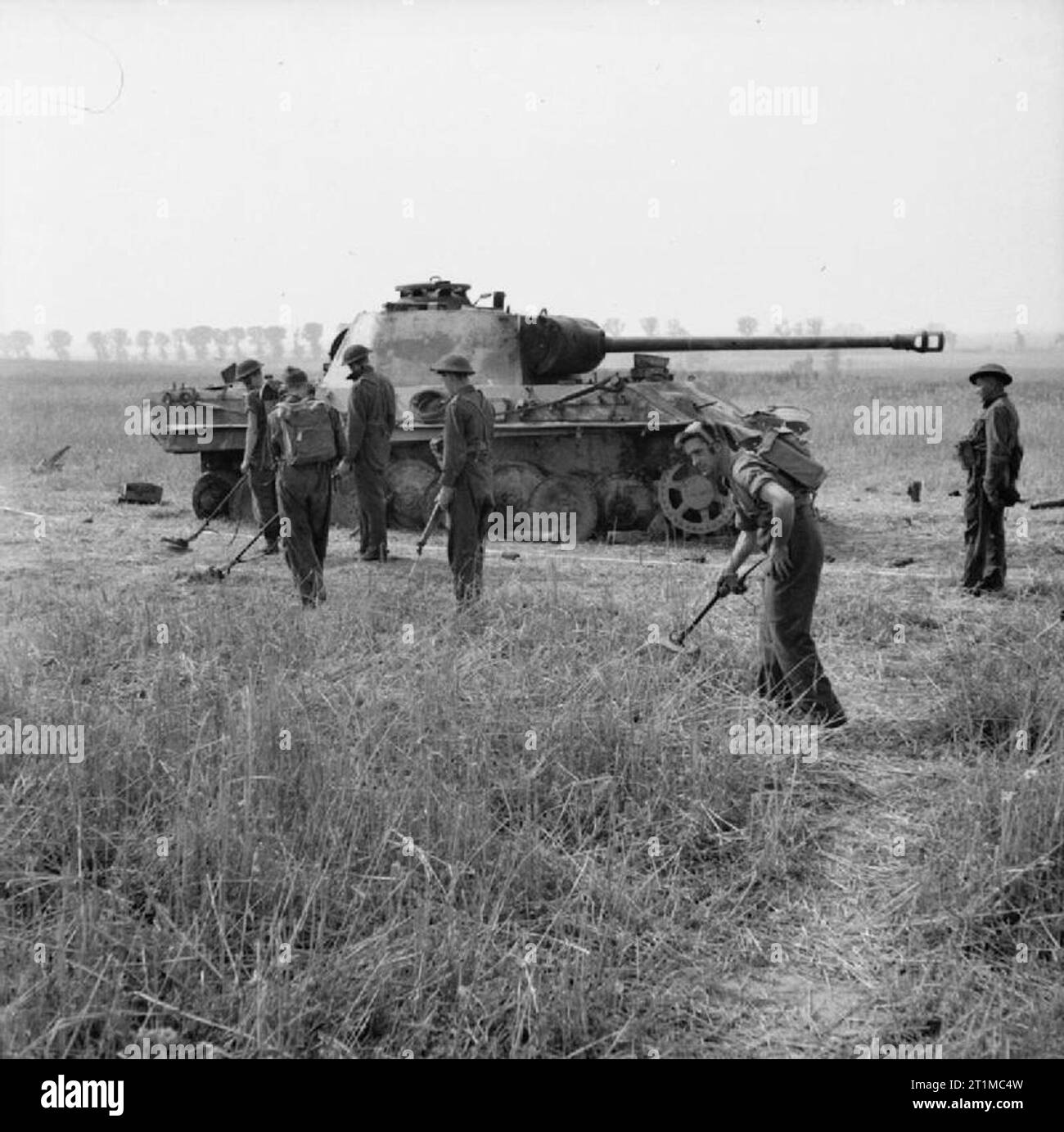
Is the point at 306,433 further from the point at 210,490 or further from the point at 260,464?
the point at 210,490

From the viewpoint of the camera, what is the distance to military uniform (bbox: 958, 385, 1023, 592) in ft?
27.5

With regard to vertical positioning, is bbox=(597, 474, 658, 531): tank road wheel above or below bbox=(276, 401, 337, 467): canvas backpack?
below

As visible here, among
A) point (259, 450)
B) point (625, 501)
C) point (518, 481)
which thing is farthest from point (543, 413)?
point (259, 450)

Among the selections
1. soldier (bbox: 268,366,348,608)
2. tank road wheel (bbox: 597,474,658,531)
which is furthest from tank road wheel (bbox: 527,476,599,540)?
soldier (bbox: 268,366,348,608)

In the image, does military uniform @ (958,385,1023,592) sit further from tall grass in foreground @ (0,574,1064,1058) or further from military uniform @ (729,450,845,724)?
military uniform @ (729,450,845,724)

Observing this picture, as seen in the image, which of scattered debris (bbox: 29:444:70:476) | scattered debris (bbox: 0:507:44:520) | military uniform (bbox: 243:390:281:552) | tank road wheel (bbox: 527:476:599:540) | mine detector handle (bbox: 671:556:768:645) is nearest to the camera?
mine detector handle (bbox: 671:556:768:645)

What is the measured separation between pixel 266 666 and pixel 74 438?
17823mm

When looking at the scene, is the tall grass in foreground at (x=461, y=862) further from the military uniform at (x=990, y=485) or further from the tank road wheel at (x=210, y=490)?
the tank road wheel at (x=210, y=490)

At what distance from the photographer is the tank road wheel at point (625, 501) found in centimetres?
1163

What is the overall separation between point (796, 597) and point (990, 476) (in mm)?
3399

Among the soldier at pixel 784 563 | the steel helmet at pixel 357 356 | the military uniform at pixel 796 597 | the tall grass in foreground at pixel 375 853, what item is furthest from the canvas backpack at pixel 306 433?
the military uniform at pixel 796 597

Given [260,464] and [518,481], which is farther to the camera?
[518,481]

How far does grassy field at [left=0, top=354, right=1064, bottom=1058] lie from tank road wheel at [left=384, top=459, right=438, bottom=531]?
4.75 metres

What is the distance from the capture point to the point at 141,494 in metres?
14.0
